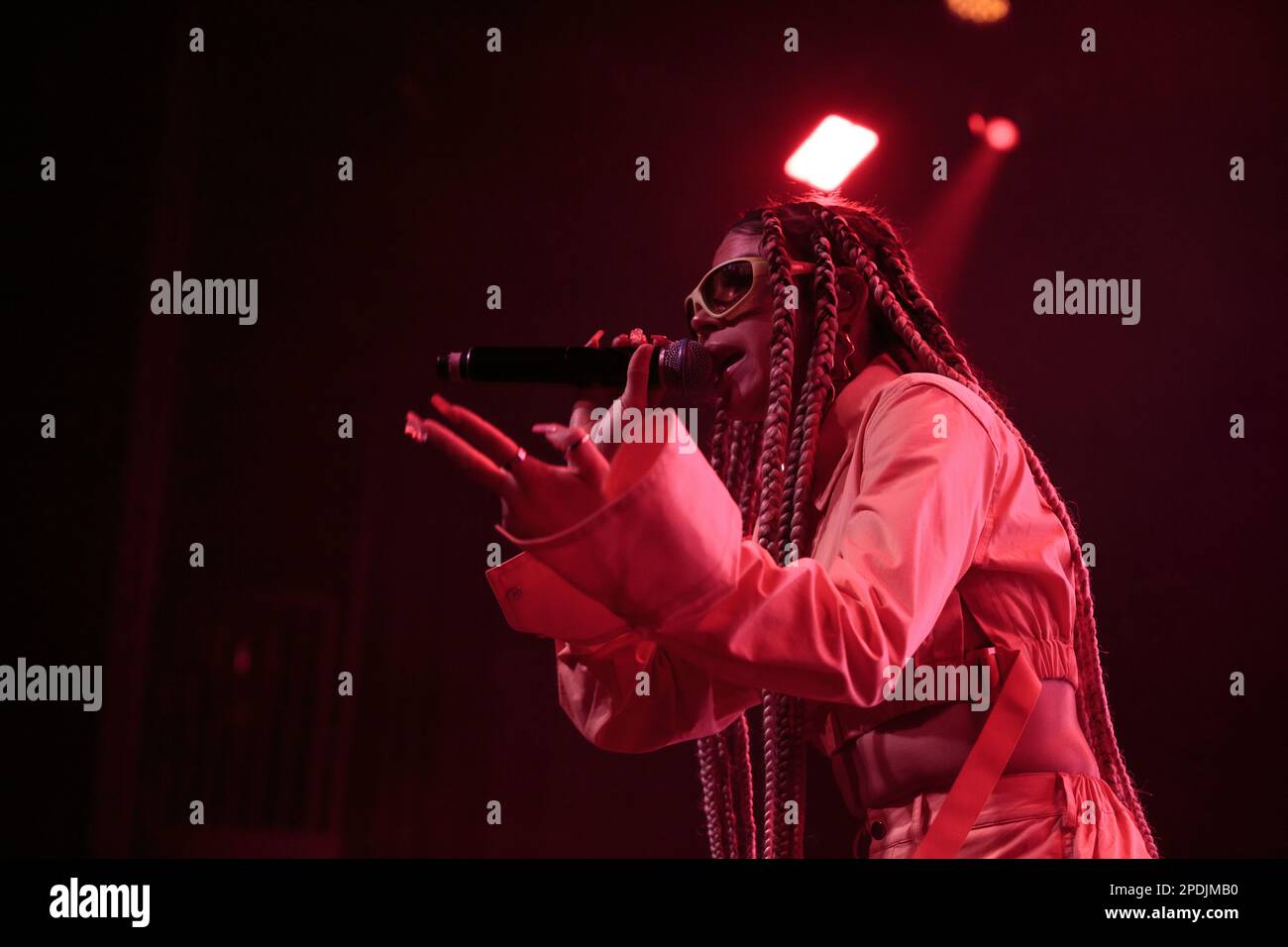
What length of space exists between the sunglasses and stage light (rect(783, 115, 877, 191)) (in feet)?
3.75

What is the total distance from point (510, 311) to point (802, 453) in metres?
1.37

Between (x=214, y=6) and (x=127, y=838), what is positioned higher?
(x=214, y=6)

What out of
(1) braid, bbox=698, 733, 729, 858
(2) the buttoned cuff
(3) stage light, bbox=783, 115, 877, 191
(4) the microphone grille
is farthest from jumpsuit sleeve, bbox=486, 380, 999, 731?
(3) stage light, bbox=783, 115, 877, 191

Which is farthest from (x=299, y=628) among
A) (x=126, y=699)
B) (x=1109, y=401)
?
(x=1109, y=401)

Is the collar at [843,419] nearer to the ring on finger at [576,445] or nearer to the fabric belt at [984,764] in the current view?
the fabric belt at [984,764]

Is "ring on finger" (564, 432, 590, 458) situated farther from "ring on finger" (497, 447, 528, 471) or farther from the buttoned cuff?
the buttoned cuff

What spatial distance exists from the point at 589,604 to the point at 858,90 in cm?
197

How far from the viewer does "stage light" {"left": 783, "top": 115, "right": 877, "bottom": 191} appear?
2570 millimetres

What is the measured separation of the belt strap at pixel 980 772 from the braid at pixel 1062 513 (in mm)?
272

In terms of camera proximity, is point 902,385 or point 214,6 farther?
point 214,6

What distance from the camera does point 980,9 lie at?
100.0 inches

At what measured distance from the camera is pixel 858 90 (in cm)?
258

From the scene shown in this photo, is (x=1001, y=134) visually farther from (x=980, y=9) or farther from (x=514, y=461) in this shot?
(x=514, y=461)
